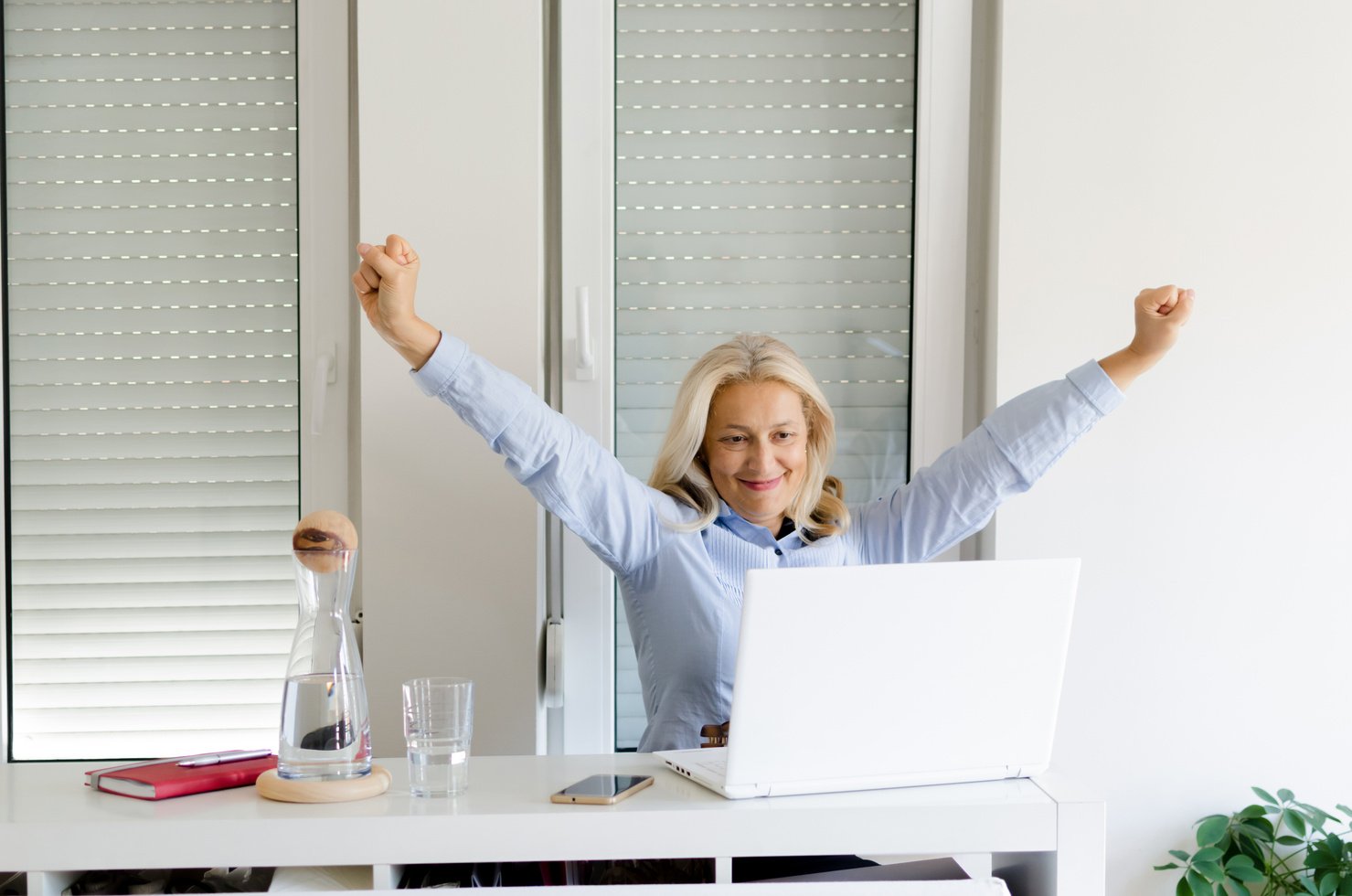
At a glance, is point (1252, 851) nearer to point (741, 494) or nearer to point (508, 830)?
point (741, 494)

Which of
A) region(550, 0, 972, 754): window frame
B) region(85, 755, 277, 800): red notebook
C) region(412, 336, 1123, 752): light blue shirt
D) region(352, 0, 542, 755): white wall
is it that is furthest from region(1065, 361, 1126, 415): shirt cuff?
region(85, 755, 277, 800): red notebook

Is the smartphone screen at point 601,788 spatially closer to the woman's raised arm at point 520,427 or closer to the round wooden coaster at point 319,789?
the round wooden coaster at point 319,789

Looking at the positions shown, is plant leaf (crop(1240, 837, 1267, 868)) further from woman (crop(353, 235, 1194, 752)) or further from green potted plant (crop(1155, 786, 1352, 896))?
woman (crop(353, 235, 1194, 752))

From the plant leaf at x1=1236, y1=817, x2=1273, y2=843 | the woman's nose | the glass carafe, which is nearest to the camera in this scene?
the glass carafe

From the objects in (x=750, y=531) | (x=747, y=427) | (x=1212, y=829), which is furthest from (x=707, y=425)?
(x=1212, y=829)

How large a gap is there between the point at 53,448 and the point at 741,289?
1.32 m

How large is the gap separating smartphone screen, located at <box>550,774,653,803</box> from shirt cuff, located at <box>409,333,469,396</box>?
21.3 inches

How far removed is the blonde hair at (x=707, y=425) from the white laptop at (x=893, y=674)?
639 mm

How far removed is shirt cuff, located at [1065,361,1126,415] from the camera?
1770mm

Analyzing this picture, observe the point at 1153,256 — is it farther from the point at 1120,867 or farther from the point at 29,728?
the point at 29,728

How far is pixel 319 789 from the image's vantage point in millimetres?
1233

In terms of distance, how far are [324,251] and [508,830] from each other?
1355 millimetres

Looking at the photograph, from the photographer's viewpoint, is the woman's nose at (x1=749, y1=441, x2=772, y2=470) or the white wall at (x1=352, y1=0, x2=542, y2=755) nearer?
the woman's nose at (x1=749, y1=441, x2=772, y2=470)

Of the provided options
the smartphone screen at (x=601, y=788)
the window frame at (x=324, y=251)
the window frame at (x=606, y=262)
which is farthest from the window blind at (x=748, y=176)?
the smartphone screen at (x=601, y=788)
